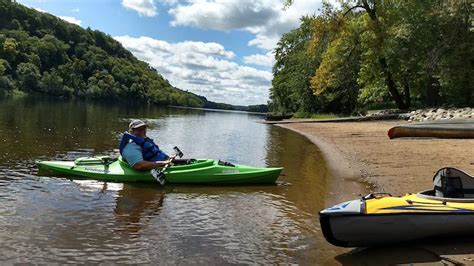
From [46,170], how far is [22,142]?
6.53 meters

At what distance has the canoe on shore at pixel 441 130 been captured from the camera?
6.20 m

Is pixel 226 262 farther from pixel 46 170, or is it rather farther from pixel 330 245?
pixel 46 170

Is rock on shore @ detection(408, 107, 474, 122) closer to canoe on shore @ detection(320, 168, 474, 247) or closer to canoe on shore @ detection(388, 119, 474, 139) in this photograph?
canoe on shore @ detection(320, 168, 474, 247)

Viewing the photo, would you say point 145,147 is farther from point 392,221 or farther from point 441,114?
point 441,114

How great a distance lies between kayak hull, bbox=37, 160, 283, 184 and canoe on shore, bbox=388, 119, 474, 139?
5674 mm

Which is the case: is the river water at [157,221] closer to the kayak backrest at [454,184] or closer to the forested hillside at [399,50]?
the kayak backrest at [454,184]

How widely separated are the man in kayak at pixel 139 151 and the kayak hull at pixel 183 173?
0.20 m

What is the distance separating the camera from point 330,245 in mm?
7168

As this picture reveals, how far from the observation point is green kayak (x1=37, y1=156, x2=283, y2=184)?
11.6 meters

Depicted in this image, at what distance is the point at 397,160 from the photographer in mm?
14648

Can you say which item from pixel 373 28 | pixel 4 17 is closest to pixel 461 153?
pixel 373 28

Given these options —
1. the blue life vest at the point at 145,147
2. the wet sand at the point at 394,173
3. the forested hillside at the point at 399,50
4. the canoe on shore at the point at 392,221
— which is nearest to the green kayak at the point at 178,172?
the blue life vest at the point at 145,147

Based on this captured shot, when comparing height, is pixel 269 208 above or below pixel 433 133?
below

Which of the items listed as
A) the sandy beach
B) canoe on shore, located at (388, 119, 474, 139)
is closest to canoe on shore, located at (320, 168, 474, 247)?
canoe on shore, located at (388, 119, 474, 139)
